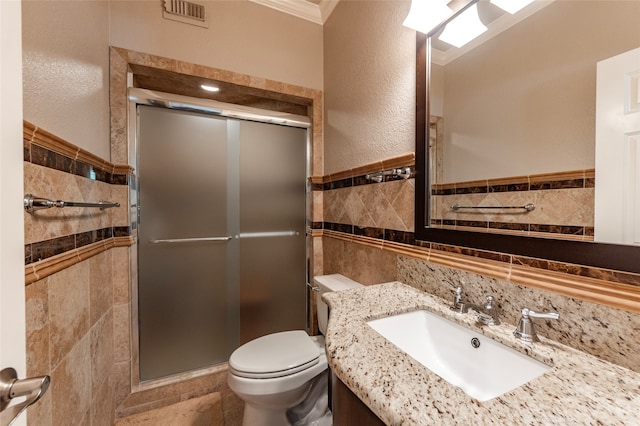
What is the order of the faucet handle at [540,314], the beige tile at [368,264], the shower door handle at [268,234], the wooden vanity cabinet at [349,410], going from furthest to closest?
the shower door handle at [268,234] → the beige tile at [368,264] → the faucet handle at [540,314] → the wooden vanity cabinet at [349,410]

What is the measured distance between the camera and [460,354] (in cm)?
82

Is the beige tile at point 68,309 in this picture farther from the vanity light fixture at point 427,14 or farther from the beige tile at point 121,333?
the vanity light fixture at point 427,14

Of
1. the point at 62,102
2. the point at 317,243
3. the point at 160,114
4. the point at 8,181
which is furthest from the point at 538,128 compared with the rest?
the point at 160,114

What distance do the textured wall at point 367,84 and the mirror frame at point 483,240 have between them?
0.23ft

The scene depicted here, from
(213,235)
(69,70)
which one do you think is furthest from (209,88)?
(213,235)

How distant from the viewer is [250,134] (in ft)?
6.36

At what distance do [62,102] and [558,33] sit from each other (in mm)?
1686

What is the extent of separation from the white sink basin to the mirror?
1.00ft

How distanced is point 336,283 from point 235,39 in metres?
1.76

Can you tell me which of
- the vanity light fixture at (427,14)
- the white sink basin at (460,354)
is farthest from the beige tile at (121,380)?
the vanity light fixture at (427,14)

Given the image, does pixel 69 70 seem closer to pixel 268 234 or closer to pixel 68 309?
pixel 68 309

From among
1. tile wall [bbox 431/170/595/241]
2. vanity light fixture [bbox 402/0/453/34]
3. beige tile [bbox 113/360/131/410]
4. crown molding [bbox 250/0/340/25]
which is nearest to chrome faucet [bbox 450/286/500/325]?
tile wall [bbox 431/170/595/241]

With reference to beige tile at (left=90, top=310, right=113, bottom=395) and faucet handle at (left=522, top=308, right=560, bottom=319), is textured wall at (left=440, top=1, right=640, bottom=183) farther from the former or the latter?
beige tile at (left=90, top=310, right=113, bottom=395)

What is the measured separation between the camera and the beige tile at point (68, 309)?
0.89 m
